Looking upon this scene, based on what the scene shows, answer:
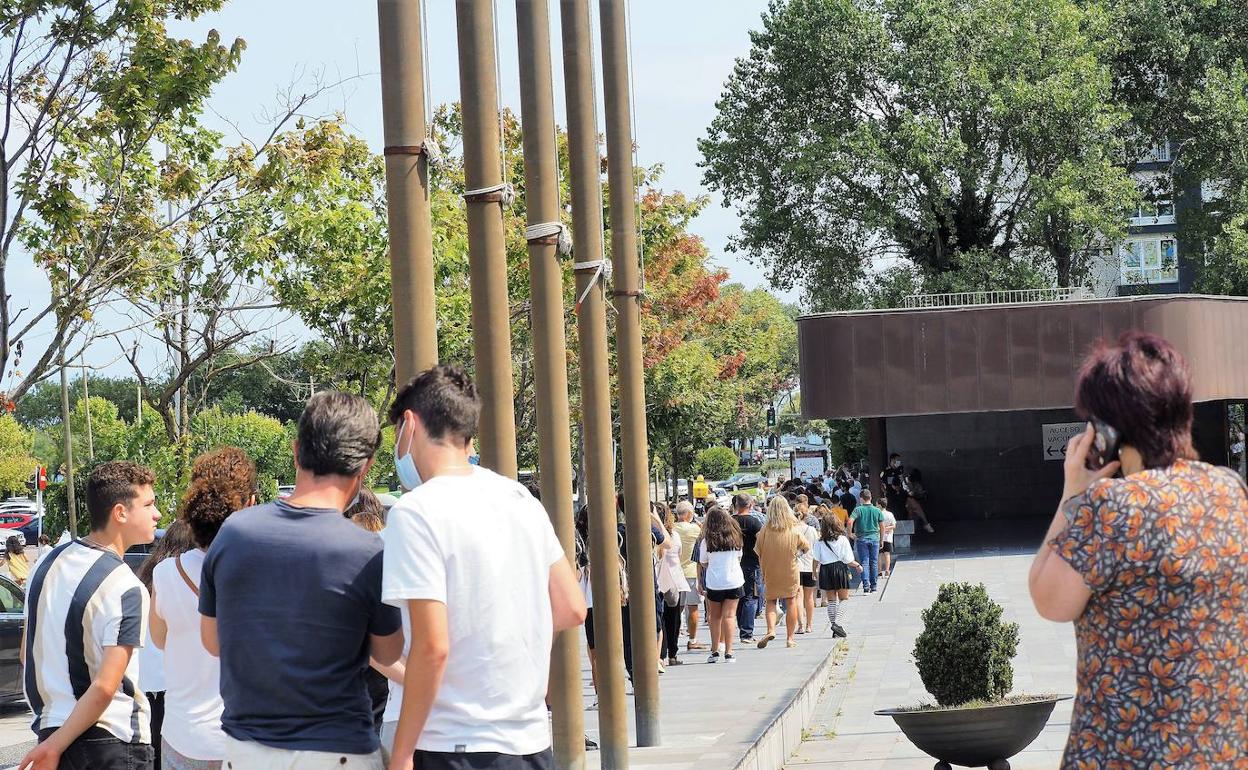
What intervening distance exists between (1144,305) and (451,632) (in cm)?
2849

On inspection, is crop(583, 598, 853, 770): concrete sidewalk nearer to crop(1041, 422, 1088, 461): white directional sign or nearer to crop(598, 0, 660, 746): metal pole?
crop(598, 0, 660, 746): metal pole

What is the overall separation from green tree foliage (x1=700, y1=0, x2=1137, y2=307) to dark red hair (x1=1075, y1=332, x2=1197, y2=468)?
34101 mm

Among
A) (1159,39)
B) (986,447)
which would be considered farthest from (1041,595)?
(1159,39)

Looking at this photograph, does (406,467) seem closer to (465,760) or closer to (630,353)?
(465,760)

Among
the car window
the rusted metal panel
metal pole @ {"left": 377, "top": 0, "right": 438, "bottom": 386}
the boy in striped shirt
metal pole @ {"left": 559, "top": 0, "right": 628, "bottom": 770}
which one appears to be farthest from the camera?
the rusted metal panel

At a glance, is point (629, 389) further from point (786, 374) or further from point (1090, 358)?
point (786, 374)

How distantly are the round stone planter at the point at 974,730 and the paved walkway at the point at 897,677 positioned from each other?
72 centimetres

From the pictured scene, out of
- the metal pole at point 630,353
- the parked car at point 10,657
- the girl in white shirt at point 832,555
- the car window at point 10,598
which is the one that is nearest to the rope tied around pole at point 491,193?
the metal pole at point 630,353

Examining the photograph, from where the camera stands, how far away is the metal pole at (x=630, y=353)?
948cm

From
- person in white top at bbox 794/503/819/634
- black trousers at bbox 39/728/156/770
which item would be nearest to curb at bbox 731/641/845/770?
person in white top at bbox 794/503/819/634

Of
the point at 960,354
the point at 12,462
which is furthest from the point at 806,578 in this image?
the point at 12,462

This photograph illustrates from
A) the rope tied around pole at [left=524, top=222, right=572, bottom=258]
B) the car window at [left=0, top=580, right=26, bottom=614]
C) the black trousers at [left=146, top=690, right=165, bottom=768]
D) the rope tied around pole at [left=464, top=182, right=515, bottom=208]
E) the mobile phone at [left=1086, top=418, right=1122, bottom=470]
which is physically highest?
the rope tied around pole at [left=464, top=182, right=515, bottom=208]

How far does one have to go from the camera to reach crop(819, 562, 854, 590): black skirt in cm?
1927

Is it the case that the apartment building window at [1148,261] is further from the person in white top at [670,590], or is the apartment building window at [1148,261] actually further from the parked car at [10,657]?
the parked car at [10,657]
